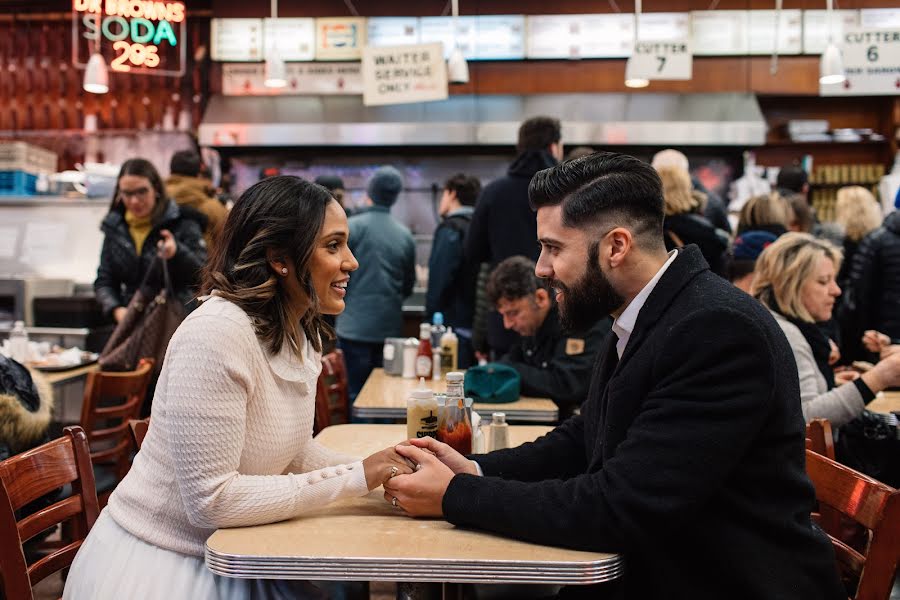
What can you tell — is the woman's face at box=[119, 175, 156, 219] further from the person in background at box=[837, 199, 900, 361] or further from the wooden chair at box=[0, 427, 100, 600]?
the person in background at box=[837, 199, 900, 361]

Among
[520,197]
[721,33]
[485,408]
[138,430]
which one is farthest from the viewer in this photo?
[721,33]

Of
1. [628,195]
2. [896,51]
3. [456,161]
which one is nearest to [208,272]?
[628,195]

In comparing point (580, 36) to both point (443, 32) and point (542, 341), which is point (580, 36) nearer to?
point (443, 32)

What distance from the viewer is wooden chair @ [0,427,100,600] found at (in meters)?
1.86

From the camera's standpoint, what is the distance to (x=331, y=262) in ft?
6.82

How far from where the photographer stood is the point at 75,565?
197cm

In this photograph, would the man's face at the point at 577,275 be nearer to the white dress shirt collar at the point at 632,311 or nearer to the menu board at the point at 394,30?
the white dress shirt collar at the point at 632,311

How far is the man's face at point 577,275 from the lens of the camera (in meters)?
1.94

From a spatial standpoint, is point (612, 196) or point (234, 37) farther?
point (234, 37)

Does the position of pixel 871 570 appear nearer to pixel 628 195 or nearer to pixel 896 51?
pixel 628 195

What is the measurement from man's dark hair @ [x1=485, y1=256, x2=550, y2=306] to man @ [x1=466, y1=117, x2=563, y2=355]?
0.80 meters

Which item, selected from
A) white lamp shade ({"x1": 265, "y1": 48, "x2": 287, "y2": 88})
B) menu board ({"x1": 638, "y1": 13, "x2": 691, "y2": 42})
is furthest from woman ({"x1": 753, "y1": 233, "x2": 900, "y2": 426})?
menu board ({"x1": 638, "y1": 13, "x2": 691, "y2": 42})

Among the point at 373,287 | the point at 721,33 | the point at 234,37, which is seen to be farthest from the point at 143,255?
the point at 721,33

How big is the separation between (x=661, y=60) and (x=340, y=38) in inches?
146
